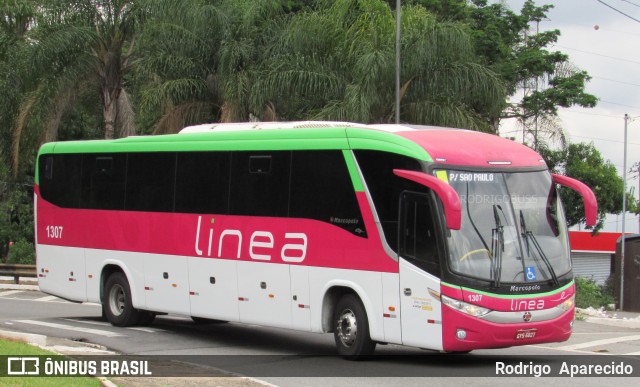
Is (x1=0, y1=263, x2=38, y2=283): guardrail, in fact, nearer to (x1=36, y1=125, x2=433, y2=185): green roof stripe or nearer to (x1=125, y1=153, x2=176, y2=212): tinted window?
(x1=36, y1=125, x2=433, y2=185): green roof stripe

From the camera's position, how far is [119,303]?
18625 millimetres

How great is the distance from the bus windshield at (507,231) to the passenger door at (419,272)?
33cm

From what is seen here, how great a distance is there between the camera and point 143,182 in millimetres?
17797

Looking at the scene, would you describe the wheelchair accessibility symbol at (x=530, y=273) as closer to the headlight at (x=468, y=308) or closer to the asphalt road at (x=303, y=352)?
the headlight at (x=468, y=308)

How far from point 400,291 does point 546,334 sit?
6.47 ft

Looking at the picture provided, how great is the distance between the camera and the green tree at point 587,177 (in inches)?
1675

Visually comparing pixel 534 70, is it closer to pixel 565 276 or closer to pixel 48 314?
pixel 48 314

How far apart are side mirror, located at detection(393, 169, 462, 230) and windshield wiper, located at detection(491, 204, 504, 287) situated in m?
0.76

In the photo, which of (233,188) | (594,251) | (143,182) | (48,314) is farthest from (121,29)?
(594,251)

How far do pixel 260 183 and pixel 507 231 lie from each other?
4209 millimetres

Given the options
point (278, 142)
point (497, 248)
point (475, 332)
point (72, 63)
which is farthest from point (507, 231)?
point (72, 63)

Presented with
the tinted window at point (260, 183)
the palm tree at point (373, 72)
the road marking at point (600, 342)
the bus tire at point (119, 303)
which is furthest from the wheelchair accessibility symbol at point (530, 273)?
the palm tree at point (373, 72)

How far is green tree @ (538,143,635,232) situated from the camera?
42.6 meters

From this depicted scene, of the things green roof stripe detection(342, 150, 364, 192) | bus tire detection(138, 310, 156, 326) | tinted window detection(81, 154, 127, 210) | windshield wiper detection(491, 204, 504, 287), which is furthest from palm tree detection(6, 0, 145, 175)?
windshield wiper detection(491, 204, 504, 287)
